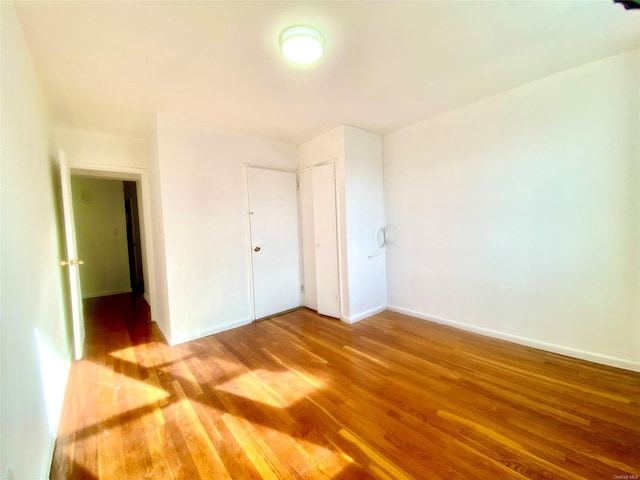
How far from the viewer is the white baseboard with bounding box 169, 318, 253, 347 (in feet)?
9.38

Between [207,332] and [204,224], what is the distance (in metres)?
1.24

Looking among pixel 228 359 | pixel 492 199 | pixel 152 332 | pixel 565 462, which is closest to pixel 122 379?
pixel 228 359

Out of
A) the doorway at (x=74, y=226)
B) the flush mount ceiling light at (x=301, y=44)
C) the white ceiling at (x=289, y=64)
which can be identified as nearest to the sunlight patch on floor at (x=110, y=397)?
the doorway at (x=74, y=226)

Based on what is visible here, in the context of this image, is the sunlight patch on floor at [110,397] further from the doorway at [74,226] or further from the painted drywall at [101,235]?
the painted drywall at [101,235]

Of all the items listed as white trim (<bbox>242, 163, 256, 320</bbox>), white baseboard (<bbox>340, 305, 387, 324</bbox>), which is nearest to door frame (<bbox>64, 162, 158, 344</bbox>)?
white trim (<bbox>242, 163, 256, 320</bbox>)

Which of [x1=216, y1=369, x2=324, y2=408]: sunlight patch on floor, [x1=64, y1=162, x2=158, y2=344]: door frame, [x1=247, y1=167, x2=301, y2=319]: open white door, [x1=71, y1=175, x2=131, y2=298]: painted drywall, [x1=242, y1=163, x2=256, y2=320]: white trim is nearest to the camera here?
[x1=216, y1=369, x2=324, y2=408]: sunlight patch on floor

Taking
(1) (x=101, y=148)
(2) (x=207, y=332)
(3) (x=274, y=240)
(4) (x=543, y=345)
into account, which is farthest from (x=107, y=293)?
Result: (4) (x=543, y=345)

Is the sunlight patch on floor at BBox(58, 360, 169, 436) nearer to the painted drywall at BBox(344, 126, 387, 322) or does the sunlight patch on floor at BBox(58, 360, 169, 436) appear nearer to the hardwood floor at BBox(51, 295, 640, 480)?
the hardwood floor at BBox(51, 295, 640, 480)

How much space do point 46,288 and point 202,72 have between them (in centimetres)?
185

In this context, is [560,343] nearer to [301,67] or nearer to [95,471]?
[301,67]

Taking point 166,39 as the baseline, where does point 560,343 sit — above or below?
below

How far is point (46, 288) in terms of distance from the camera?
70.4 inches

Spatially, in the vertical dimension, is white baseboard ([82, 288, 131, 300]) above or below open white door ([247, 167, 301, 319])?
below

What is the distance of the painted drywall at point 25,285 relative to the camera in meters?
1.04
